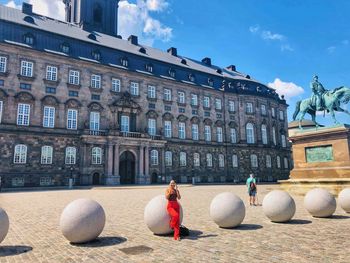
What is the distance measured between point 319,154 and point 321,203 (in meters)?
10.7

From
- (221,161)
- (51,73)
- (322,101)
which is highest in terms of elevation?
(51,73)

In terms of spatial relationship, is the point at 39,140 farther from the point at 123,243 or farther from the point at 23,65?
the point at 123,243

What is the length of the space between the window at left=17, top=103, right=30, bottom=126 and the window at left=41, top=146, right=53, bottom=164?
11.8ft

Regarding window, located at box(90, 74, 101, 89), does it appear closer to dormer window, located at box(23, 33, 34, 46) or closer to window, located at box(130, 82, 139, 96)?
window, located at box(130, 82, 139, 96)

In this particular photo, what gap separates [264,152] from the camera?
57125mm

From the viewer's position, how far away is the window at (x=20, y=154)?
3373 centimetres

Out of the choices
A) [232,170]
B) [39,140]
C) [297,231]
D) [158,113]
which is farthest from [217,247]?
[232,170]

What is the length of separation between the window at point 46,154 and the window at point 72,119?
381 cm

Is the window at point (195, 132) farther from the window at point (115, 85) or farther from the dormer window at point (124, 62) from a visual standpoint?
the dormer window at point (124, 62)

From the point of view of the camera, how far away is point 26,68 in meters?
36.2

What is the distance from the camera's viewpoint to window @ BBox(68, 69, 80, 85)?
39.3m

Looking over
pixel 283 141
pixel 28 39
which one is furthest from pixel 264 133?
pixel 28 39

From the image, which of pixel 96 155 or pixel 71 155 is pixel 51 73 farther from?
pixel 96 155

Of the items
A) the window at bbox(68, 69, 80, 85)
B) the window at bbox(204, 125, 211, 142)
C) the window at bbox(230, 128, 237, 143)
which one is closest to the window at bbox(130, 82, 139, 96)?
the window at bbox(68, 69, 80, 85)
